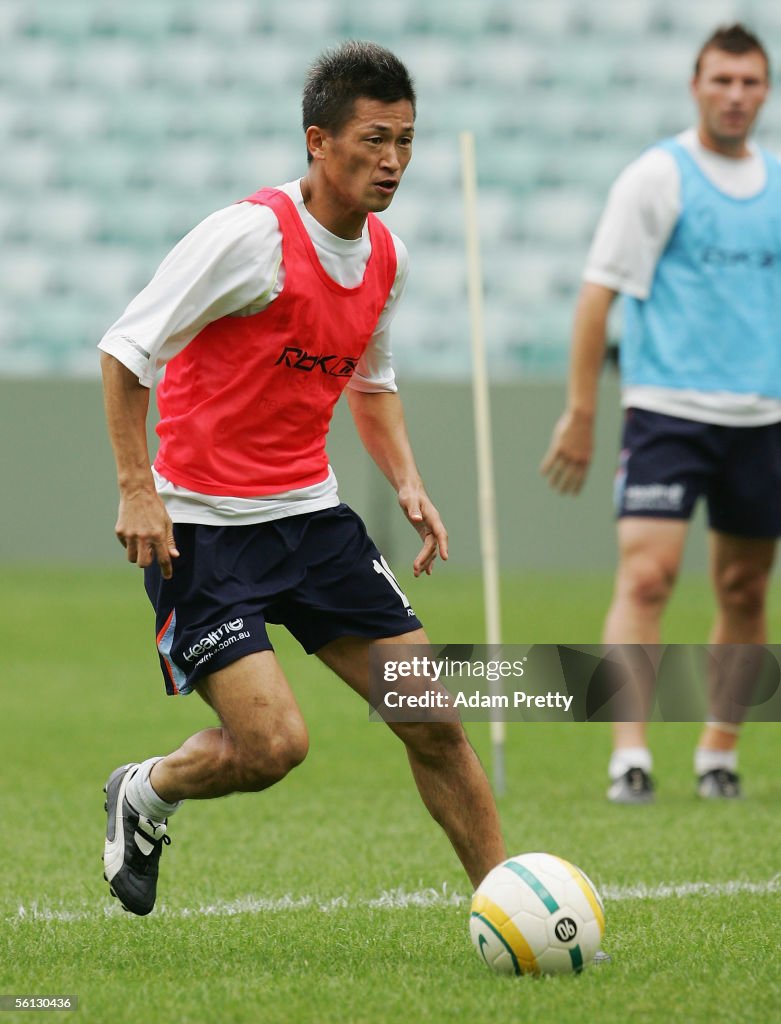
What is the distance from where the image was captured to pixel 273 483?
13.1ft

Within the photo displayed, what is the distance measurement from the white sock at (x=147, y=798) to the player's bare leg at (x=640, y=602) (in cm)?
233

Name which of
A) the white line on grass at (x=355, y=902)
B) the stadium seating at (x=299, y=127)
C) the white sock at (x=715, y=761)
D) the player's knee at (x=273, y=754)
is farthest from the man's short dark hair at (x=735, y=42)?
the stadium seating at (x=299, y=127)

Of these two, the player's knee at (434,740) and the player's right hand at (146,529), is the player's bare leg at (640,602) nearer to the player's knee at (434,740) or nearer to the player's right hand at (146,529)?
the player's knee at (434,740)

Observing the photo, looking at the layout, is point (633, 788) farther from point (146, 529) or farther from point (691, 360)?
point (146, 529)

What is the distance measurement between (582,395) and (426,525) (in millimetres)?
2069

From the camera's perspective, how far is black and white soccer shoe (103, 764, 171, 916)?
156 inches

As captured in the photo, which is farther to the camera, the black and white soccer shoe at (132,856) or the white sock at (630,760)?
the white sock at (630,760)

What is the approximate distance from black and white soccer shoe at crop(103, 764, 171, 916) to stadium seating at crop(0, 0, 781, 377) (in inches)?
496

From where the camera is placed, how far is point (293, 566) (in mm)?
3953

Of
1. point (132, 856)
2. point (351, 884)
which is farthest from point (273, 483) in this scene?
point (351, 884)

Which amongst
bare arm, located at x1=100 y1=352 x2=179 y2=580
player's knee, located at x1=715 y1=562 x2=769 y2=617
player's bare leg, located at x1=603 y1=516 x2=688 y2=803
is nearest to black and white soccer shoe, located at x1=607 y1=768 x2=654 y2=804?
player's bare leg, located at x1=603 y1=516 x2=688 y2=803

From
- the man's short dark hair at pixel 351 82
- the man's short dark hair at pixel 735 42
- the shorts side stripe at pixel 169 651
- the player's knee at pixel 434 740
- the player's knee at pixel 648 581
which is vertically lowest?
the player's knee at pixel 648 581

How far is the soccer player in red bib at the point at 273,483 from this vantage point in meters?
3.78

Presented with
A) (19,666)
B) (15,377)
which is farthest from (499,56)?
(19,666)
